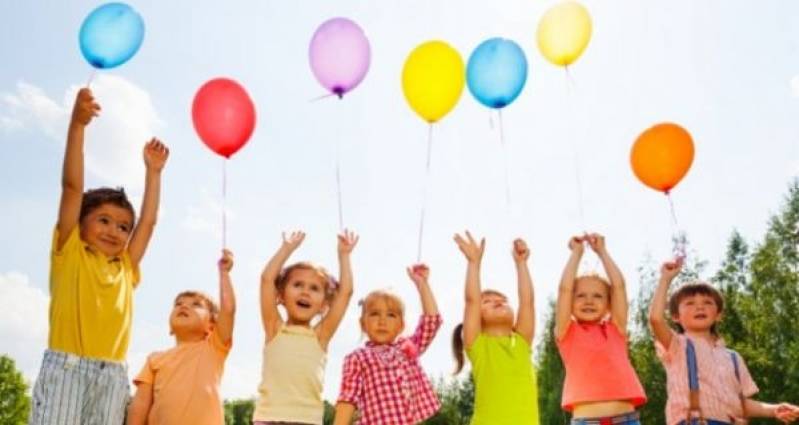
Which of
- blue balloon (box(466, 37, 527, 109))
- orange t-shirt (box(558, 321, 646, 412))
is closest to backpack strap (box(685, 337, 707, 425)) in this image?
orange t-shirt (box(558, 321, 646, 412))

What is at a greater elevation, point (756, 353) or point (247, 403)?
point (756, 353)

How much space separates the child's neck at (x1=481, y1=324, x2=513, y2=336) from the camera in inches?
214

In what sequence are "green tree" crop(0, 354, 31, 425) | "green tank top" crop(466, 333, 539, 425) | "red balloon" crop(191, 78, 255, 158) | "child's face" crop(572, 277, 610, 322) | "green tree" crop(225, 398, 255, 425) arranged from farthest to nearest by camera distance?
1. "green tree" crop(225, 398, 255, 425)
2. "green tree" crop(0, 354, 31, 425)
3. "red balloon" crop(191, 78, 255, 158)
4. "child's face" crop(572, 277, 610, 322)
5. "green tank top" crop(466, 333, 539, 425)

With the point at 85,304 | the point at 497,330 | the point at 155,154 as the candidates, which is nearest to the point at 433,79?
the point at 497,330

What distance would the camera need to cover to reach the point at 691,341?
570cm

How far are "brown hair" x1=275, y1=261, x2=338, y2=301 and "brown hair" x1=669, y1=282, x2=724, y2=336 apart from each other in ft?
7.78

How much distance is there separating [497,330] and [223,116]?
2272mm

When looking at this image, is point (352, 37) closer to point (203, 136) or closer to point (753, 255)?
point (203, 136)

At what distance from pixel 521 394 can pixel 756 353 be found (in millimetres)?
21088

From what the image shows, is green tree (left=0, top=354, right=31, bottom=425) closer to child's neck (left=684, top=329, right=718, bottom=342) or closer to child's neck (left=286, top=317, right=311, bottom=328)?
child's neck (left=286, top=317, right=311, bottom=328)

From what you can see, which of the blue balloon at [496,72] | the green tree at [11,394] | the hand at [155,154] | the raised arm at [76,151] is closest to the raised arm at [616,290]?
the blue balloon at [496,72]

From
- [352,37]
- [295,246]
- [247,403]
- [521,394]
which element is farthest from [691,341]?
[247,403]

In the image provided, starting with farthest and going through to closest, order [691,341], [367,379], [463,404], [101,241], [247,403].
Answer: [247,403] → [463,404] → [691,341] → [367,379] → [101,241]

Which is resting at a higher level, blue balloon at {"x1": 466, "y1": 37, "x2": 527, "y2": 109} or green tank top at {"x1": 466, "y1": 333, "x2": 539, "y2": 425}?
blue balloon at {"x1": 466, "y1": 37, "x2": 527, "y2": 109}
